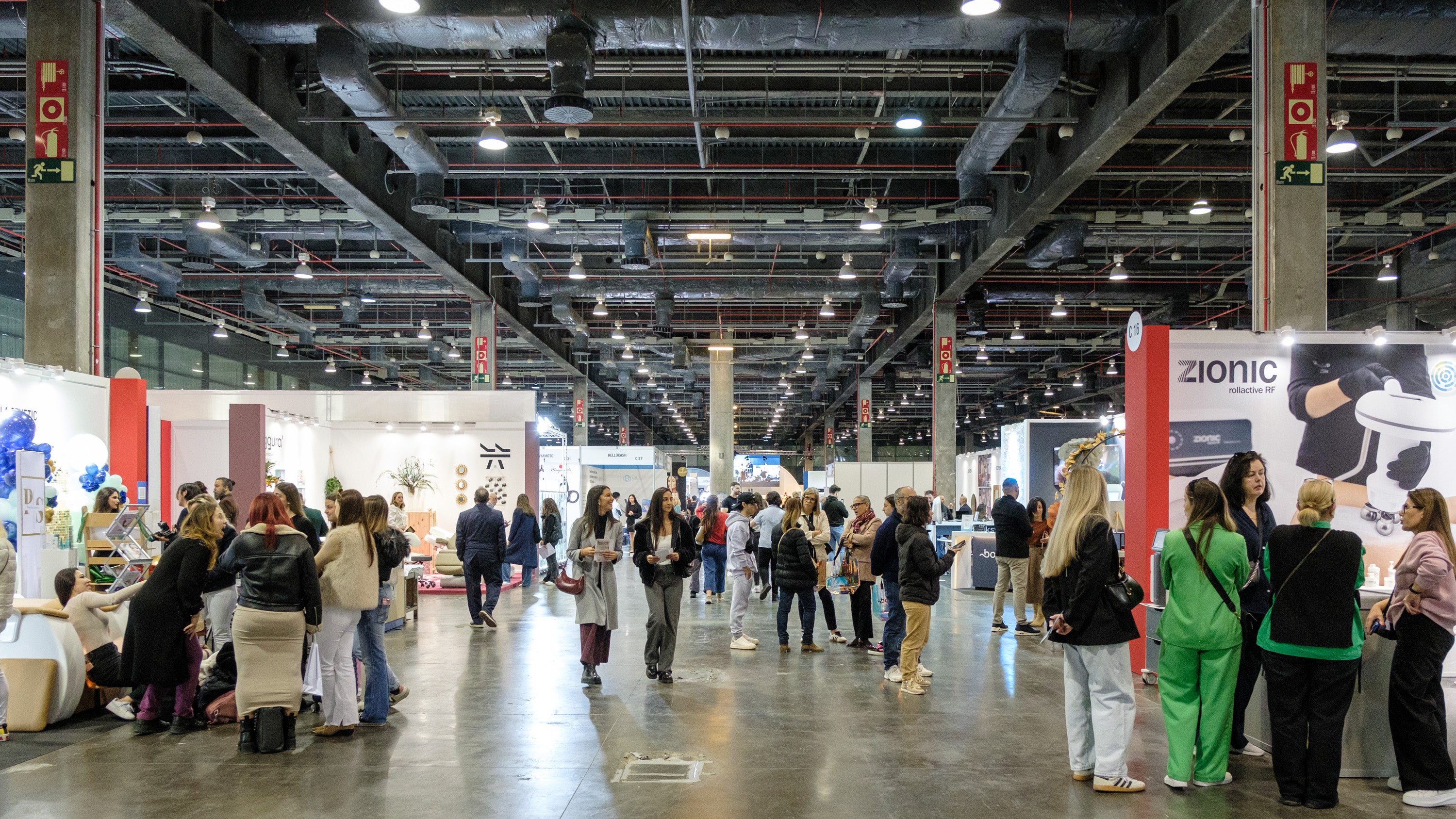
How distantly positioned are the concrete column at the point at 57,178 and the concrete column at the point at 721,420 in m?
19.5

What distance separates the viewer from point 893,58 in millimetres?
10117

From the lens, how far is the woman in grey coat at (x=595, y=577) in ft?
24.1

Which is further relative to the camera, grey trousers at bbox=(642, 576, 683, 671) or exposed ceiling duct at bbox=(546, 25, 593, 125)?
exposed ceiling duct at bbox=(546, 25, 593, 125)

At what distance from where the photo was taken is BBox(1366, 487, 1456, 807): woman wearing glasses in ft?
15.4

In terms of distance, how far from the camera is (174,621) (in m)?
6.11

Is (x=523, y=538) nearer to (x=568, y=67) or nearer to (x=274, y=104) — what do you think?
(x=274, y=104)

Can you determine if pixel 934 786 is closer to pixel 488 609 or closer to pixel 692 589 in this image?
pixel 488 609

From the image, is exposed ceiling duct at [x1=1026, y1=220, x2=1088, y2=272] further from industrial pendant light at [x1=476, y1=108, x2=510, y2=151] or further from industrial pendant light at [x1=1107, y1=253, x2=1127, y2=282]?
industrial pendant light at [x1=476, y1=108, x2=510, y2=151]

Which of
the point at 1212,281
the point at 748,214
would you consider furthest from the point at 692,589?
the point at 1212,281

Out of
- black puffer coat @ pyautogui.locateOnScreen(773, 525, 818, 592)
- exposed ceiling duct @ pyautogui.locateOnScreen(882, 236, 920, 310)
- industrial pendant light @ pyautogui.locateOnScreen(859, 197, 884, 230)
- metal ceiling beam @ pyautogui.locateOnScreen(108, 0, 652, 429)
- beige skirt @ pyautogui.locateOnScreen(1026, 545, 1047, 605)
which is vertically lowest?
beige skirt @ pyautogui.locateOnScreen(1026, 545, 1047, 605)

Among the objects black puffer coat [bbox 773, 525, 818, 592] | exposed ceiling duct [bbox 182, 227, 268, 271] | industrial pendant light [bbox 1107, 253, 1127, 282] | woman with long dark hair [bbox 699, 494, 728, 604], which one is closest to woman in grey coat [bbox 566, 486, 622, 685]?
black puffer coat [bbox 773, 525, 818, 592]

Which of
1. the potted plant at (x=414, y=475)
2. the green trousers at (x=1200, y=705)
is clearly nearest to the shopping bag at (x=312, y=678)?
the green trousers at (x=1200, y=705)

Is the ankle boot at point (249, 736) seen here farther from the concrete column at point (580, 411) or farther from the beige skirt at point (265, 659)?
the concrete column at point (580, 411)

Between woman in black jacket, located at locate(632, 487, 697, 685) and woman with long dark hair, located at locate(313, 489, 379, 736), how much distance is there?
2099mm
